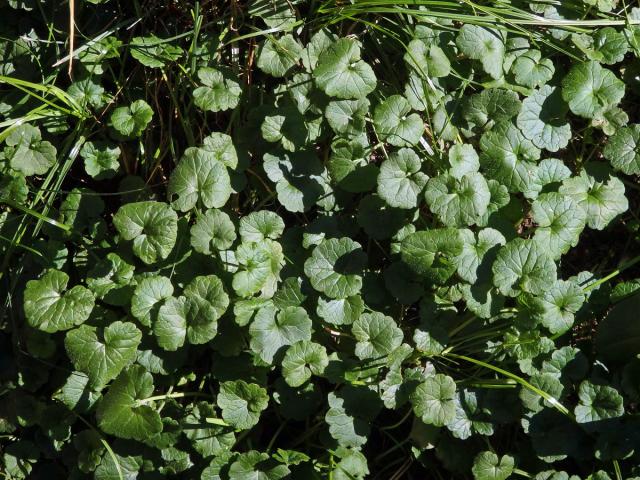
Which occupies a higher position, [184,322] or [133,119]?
→ [133,119]

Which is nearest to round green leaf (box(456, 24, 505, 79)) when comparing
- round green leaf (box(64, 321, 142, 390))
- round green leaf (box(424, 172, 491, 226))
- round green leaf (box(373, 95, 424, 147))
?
round green leaf (box(373, 95, 424, 147))

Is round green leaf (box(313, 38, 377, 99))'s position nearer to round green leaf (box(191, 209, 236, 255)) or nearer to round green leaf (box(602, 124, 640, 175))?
round green leaf (box(191, 209, 236, 255))

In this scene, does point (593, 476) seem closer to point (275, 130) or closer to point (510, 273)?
point (510, 273)

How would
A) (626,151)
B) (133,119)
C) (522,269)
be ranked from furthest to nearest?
1. (133,119)
2. (626,151)
3. (522,269)

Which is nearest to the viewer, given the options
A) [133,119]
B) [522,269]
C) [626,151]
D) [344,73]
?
[522,269]

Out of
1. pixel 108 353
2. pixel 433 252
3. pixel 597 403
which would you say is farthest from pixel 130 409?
pixel 597 403

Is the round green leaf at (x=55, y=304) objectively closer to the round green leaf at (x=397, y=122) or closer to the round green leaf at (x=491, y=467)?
the round green leaf at (x=397, y=122)

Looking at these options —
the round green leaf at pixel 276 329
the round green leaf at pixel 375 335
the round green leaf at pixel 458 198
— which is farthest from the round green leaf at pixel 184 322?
the round green leaf at pixel 458 198

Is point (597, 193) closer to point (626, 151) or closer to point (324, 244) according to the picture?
point (626, 151)
